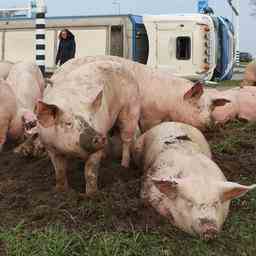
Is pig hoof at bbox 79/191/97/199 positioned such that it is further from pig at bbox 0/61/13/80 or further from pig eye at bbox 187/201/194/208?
pig at bbox 0/61/13/80

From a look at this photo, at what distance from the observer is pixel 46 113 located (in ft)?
15.8

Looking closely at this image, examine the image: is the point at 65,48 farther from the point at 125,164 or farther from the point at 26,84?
the point at 125,164

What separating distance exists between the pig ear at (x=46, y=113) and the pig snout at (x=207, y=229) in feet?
4.38

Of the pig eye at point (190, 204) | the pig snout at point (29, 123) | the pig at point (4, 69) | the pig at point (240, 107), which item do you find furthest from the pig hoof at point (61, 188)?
the pig at point (240, 107)

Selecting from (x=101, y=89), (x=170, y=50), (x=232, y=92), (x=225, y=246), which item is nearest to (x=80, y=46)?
(x=170, y=50)

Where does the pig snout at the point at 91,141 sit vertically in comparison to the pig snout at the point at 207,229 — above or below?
above

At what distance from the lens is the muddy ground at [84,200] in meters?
4.57

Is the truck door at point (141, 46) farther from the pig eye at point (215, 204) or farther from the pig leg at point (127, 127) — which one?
the pig eye at point (215, 204)

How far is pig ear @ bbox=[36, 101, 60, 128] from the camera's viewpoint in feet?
15.6

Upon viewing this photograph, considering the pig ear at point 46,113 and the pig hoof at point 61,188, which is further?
the pig hoof at point 61,188

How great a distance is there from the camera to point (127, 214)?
15.5 feet

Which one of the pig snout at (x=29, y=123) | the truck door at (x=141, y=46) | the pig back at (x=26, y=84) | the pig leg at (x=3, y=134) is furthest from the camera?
the truck door at (x=141, y=46)

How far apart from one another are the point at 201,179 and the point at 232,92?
5.45 meters

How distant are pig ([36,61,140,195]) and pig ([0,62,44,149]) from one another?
4.13 feet
